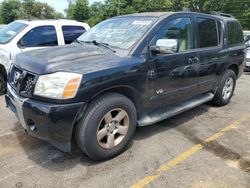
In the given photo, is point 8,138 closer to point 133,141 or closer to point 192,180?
point 133,141

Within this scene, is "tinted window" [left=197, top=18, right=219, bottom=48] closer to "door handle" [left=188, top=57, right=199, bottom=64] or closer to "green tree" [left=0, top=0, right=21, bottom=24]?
"door handle" [left=188, top=57, right=199, bottom=64]

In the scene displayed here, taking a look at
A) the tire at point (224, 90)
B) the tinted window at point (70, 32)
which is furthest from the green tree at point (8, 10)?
the tire at point (224, 90)

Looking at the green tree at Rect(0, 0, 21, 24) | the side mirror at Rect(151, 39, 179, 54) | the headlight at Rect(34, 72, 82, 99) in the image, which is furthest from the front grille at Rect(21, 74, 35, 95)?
the green tree at Rect(0, 0, 21, 24)

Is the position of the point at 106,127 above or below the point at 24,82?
below

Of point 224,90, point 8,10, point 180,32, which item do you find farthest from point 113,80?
point 8,10

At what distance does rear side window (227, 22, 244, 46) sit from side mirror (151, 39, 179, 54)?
2.50m

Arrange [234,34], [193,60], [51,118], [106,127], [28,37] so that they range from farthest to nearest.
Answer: [28,37]
[234,34]
[193,60]
[106,127]
[51,118]

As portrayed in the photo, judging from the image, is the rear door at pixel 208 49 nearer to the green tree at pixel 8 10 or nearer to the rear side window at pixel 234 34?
the rear side window at pixel 234 34

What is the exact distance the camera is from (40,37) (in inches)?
278

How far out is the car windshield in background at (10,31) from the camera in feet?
22.5

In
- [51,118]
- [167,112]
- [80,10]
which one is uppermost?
[51,118]

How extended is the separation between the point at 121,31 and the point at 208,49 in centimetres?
175

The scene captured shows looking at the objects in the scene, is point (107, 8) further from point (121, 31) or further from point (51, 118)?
point (51, 118)

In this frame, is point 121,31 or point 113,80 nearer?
point 113,80
